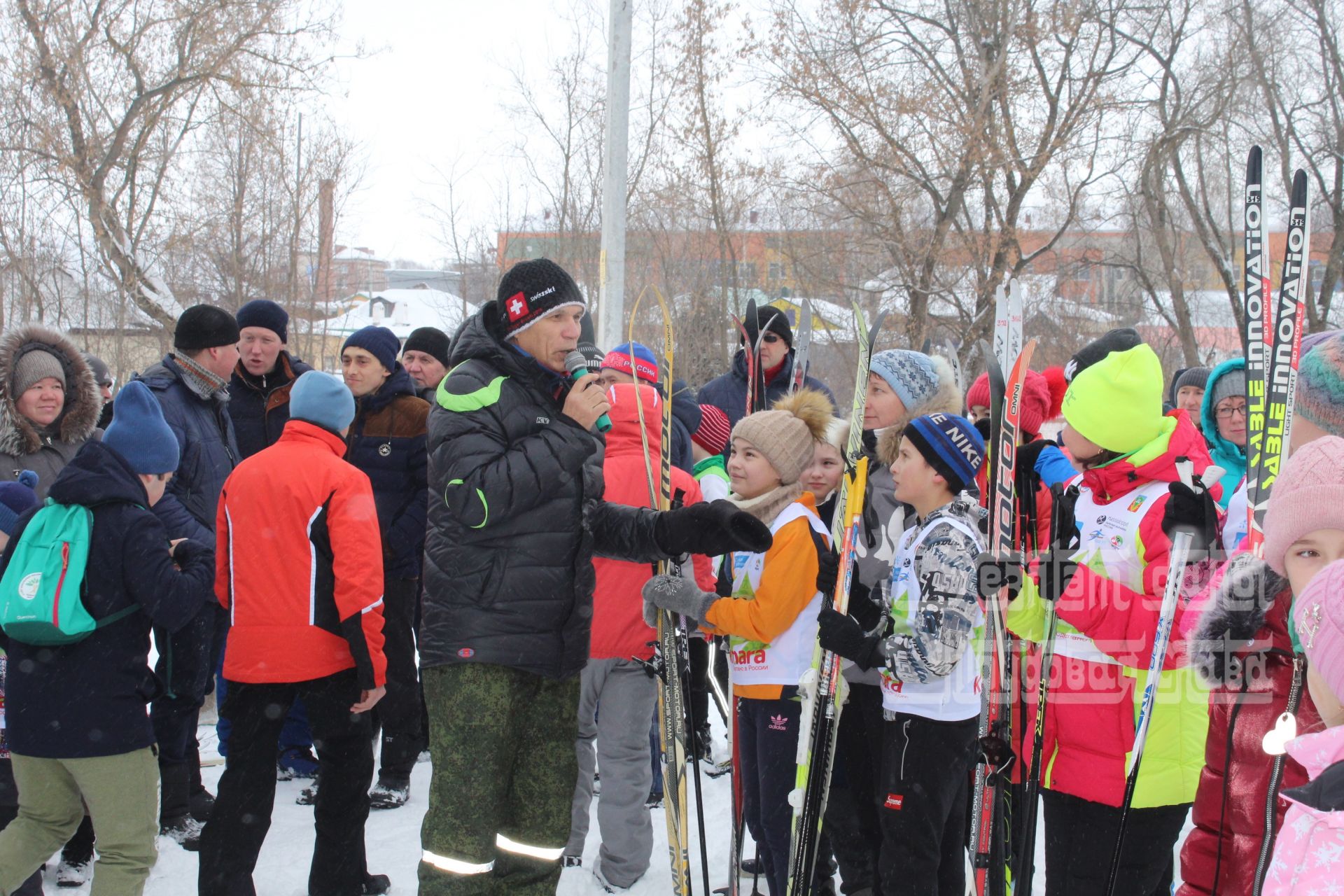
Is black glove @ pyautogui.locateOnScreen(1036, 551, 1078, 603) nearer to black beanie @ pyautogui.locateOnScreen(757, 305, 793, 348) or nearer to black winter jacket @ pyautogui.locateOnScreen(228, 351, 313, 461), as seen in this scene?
black beanie @ pyautogui.locateOnScreen(757, 305, 793, 348)

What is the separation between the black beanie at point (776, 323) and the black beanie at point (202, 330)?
2649 millimetres

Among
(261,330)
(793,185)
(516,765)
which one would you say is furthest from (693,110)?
(516,765)

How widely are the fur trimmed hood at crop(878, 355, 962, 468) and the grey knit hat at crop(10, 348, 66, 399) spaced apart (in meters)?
3.65

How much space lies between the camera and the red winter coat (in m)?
1.95

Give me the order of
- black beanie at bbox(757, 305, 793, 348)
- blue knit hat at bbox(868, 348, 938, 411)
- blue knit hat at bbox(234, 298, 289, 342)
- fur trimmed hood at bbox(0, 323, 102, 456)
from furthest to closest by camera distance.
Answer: black beanie at bbox(757, 305, 793, 348), blue knit hat at bbox(234, 298, 289, 342), fur trimmed hood at bbox(0, 323, 102, 456), blue knit hat at bbox(868, 348, 938, 411)

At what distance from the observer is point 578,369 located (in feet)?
9.36

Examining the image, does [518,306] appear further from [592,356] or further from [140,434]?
[140,434]

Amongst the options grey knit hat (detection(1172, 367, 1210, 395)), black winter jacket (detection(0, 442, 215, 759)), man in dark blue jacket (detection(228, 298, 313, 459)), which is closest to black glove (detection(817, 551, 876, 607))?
black winter jacket (detection(0, 442, 215, 759))

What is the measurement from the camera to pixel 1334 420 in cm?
201

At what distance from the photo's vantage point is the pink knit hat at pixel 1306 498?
5.63ft

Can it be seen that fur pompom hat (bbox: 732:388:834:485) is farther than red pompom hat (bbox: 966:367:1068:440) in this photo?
No

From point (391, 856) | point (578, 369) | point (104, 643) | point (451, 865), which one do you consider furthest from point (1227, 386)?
point (104, 643)

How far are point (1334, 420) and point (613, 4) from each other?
6.91m

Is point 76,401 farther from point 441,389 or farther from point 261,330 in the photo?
point 441,389
